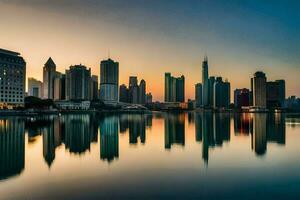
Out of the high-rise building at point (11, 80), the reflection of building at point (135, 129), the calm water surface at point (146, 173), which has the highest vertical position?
the high-rise building at point (11, 80)

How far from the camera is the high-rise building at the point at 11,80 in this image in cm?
14888

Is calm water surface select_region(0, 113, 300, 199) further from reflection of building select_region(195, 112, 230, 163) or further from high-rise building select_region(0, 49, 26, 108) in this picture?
high-rise building select_region(0, 49, 26, 108)

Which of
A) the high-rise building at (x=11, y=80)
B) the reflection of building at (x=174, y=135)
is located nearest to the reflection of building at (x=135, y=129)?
the reflection of building at (x=174, y=135)

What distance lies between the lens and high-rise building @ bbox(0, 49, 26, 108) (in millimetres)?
148875

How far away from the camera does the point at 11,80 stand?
6137 inches

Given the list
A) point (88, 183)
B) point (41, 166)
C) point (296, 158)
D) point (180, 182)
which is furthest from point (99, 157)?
point (296, 158)

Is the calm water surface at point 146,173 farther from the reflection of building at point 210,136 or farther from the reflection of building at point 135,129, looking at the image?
the reflection of building at point 135,129

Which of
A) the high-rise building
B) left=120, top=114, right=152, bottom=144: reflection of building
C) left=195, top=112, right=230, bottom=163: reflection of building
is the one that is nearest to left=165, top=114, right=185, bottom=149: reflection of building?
left=195, top=112, right=230, bottom=163: reflection of building

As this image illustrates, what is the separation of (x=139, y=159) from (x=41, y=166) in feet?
32.3

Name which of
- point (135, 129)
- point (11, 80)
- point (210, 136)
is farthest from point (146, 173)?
point (11, 80)

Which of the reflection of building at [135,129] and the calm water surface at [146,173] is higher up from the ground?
the calm water surface at [146,173]

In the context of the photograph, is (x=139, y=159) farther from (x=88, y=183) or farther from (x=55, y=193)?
(x=55, y=193)

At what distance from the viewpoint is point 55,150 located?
115ft

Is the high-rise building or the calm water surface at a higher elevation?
the high-rise building
